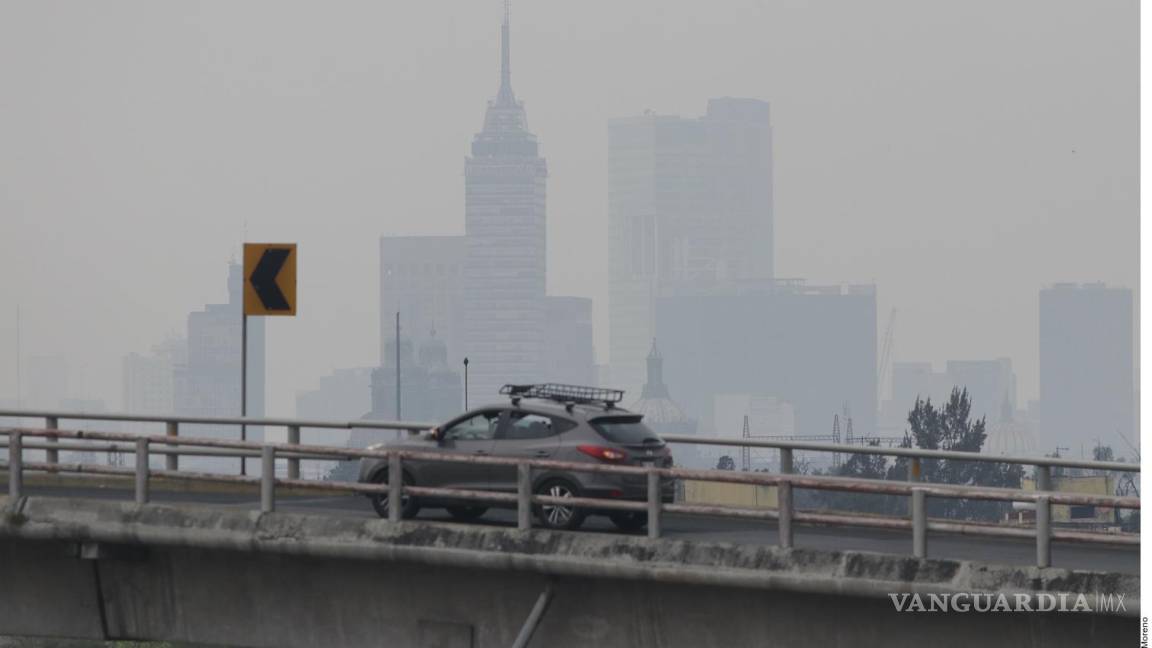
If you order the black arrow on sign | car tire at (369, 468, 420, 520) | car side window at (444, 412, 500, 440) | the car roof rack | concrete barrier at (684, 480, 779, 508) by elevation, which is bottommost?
concrete barrier at (684, 480, 779, 508)

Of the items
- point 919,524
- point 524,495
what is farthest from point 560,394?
point 919,524

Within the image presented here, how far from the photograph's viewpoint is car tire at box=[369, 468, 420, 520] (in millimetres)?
22688

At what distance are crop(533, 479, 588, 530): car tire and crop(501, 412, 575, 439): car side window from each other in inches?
35.5

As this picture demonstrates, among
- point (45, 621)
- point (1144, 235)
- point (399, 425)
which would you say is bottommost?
point (45, 621)

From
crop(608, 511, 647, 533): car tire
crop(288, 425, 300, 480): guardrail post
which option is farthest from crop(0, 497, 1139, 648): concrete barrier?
crop(288, 425, 300, 480): guardrail post

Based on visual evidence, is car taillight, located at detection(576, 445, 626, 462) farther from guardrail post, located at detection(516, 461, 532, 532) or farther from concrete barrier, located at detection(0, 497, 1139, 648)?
concrete barrier, located at detection(0, 497, 1139, 648)


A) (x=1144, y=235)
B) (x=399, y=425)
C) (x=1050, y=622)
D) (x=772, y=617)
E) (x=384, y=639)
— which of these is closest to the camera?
(x=1144, y=235)

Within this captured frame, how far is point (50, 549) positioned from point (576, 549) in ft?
21.8

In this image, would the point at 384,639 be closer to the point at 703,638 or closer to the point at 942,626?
the point at 703,638

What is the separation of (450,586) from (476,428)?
9.59 ft

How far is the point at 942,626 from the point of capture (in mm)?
17875

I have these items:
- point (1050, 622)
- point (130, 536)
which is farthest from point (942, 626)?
point (130, 536)

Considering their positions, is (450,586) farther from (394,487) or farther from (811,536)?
(811,536)

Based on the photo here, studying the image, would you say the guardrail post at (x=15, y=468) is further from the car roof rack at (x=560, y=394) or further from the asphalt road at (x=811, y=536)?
the car roof rack at (x=560, y=394)
